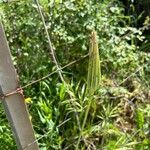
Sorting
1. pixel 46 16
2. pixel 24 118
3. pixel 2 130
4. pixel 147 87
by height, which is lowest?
pixel 147 87

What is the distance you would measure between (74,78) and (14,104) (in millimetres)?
1223

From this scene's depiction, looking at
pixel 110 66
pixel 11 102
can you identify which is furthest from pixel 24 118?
pixel 110 66

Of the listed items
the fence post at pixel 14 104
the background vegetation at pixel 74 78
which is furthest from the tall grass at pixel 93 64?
the background vegetation at pixel 74 78

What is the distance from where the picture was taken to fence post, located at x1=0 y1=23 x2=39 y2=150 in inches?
61.5

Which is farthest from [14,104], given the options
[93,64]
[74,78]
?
[74,78]

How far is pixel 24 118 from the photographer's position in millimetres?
1693

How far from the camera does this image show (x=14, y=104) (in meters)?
1.64

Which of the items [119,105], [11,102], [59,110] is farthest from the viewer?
[119,105]

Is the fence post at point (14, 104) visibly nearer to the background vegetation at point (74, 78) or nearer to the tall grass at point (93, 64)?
the tall grass at point (93, 64)

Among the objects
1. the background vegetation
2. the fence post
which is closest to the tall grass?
the fence post

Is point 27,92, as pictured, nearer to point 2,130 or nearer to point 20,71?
point 20,71

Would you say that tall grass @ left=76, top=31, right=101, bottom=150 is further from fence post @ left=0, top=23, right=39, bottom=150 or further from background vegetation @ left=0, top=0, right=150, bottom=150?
background vegetation @ left=0, top=0, right=150, bottom=150

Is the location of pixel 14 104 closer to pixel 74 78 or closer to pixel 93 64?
pixel 93 64

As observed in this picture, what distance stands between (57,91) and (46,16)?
0.46 meters
